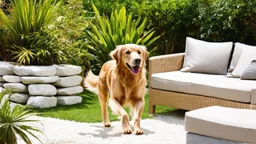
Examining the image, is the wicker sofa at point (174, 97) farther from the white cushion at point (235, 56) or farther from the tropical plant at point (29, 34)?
the tropical plant at point (29, 34)

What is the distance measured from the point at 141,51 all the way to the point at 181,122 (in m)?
1.11

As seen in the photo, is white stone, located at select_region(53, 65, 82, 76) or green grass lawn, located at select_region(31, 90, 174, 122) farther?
white stone, located at select_region(53, 65, 82, 76)

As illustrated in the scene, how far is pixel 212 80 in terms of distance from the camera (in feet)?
19.7

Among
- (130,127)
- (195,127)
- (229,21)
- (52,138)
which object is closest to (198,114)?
(195,127)

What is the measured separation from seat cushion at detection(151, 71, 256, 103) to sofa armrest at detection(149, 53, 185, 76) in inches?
3.8

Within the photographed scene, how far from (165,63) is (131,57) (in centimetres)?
131

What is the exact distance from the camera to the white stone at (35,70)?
6793 mm

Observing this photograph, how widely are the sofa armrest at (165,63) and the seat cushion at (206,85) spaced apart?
96 mm

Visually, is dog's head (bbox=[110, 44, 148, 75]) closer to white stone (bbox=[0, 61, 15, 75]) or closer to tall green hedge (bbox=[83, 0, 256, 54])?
white stone (bbox=[0, 61, 15, 75])

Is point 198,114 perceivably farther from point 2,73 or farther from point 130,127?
point 2,73

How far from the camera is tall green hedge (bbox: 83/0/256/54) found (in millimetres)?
7301

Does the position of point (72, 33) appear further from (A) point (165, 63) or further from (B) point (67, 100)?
(A) point (165, 63)

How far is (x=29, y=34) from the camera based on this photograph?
7.23m

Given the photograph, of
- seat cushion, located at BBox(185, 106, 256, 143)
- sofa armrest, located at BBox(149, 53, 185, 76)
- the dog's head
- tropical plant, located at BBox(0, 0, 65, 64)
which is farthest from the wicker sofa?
tropical plant, located at BBox(0, 0, 65, 64)
